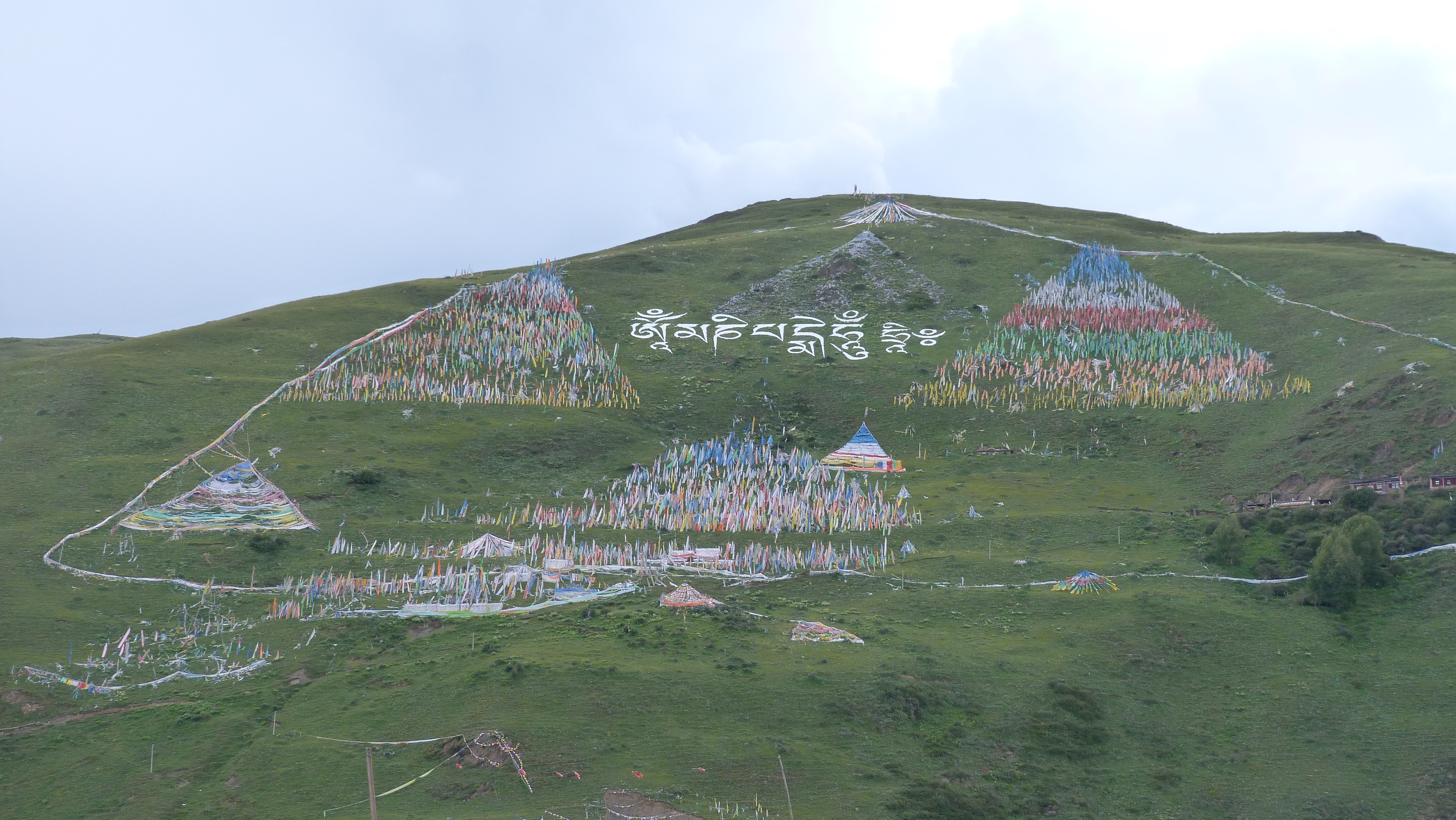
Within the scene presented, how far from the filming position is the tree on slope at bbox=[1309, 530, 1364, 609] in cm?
4103

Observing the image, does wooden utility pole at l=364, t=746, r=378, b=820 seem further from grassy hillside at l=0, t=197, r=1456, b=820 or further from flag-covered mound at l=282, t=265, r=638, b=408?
flag-covered mound at l=282, t=265, r=638, b=408

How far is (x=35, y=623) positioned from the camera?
124 ft

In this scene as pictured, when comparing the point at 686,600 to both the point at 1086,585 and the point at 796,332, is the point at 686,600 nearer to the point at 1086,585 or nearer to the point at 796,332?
the point at 1086,585

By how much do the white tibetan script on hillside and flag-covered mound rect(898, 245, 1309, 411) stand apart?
673 cm

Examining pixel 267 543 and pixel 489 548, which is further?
pixel 489 548

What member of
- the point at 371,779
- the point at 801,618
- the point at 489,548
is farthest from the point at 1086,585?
the point at 371,779

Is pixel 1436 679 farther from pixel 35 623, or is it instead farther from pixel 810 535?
pixel 35 623

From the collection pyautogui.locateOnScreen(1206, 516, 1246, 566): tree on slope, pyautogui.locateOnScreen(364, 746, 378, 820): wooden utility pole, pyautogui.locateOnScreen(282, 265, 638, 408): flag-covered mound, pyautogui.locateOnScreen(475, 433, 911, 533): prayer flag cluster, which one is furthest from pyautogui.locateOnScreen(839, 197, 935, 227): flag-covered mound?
pyautogui.locateOnScreen(364, 746, 378, 820): wooden utility pole

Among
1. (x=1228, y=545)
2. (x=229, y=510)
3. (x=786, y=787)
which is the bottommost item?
(x=786, y=787)

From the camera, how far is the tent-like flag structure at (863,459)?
64.1 meters

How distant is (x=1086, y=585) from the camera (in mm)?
43625

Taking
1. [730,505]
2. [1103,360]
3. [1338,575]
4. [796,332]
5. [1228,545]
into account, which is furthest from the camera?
[796,332]

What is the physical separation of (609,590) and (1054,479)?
96.5ft

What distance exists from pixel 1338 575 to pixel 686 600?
82.3 feet
